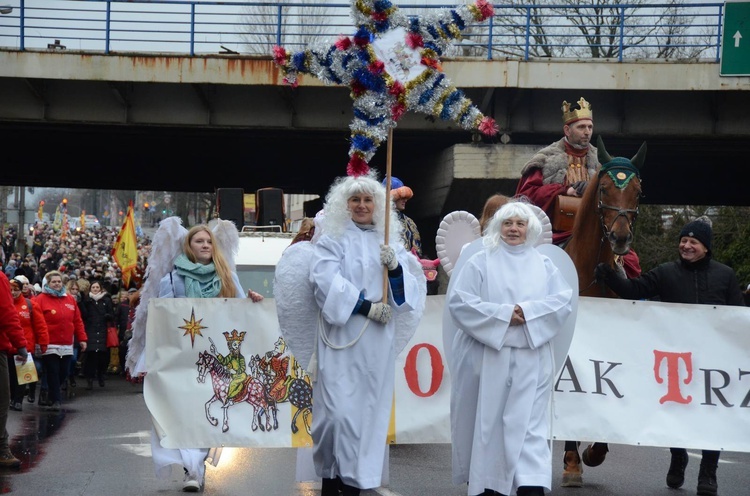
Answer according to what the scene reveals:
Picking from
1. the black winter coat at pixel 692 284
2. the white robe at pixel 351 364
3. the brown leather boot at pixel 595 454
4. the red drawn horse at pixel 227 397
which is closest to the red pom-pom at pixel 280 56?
the white robe at pixel 351 364

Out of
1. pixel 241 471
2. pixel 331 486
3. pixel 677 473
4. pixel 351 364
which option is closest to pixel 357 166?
pixel 351 364

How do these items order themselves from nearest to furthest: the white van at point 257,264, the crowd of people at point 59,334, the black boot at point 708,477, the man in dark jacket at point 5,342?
the black boot at point 708,477
the man in dark jacket at point 5,342
the crowd of people at point 59,334
the white van at point 257,264

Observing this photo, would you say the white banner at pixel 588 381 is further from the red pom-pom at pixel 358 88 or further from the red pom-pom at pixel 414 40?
the red pom-pom at pixel 414 40

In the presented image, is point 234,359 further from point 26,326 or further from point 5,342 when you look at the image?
point 26,326

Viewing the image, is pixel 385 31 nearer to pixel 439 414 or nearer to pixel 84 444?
pixel 439 414

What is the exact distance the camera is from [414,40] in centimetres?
747

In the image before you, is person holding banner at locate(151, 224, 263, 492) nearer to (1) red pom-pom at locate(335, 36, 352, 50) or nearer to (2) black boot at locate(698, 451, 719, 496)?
(1) red pom-pom at locate(335, 36, 352, 50)

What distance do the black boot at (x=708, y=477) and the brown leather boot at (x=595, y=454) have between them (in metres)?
0.74

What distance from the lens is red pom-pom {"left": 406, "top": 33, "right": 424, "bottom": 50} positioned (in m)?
7.46

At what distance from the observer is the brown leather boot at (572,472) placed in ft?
30.1

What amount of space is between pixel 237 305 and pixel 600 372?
2.71 metres

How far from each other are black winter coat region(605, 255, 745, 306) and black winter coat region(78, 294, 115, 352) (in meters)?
12.6

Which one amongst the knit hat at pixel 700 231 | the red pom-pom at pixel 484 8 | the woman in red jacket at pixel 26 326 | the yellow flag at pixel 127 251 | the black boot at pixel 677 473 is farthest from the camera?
the yellow flag at pixel 127 251

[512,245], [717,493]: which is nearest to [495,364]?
[512,245]
